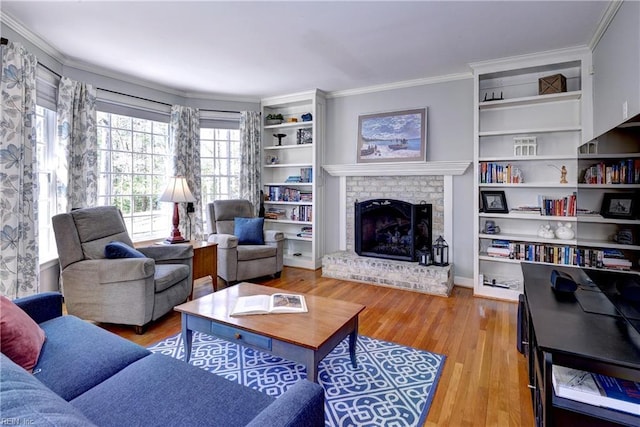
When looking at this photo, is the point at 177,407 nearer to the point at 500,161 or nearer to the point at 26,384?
the point at 26,384

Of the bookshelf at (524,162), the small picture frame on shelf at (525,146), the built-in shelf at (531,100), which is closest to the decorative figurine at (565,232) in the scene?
the bookshelf at (524,162)

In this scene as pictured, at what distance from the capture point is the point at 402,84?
430 centimetres

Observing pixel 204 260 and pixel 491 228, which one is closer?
pixel 204 260

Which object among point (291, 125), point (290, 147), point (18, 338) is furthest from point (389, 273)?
point (18, 338)

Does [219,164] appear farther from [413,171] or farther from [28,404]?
[28,404]

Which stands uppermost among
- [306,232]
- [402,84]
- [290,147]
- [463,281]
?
[402,84]

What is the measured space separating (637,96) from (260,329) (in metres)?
2.65

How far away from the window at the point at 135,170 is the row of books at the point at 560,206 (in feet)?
15.3

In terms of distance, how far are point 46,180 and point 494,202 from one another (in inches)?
188

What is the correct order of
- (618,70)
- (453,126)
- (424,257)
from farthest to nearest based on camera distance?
(453,126), (424,257), (618,70)

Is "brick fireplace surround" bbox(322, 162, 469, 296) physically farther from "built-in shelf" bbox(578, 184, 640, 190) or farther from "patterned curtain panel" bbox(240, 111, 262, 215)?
"built-in shelf" bbox(578, 184, 640, 190)

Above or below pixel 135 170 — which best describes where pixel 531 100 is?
above

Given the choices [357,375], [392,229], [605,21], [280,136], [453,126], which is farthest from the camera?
[280,136]

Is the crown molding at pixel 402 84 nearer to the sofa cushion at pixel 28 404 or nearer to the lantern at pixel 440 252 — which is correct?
the lantern at pixel 440 252
